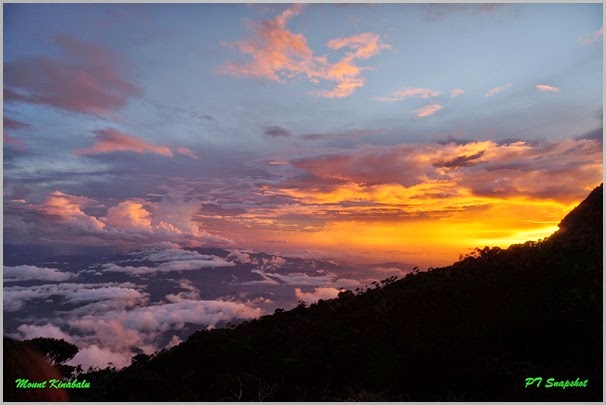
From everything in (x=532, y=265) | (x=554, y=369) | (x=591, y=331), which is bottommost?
(x=554, y=369)

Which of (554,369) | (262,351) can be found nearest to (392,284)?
(262,351)

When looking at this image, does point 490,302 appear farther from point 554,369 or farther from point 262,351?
point 262,351

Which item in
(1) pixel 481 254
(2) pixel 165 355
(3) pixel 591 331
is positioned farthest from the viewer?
(1) pixel 481 254

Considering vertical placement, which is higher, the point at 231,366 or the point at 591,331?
the point at 591,331
